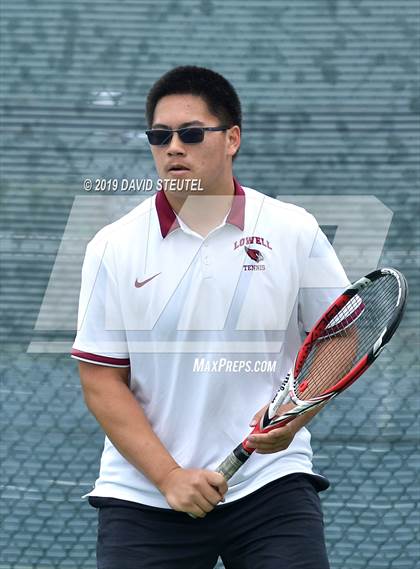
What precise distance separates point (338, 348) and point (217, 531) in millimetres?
482

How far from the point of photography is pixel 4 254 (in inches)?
155

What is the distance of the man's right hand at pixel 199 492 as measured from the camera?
2508 millimetres

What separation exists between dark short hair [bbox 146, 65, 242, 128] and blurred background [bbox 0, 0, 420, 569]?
1066 mm

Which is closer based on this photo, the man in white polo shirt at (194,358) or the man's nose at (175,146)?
the man in white polo shirt at (194,358)

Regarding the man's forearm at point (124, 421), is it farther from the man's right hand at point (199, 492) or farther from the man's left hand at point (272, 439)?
the man's left hand at point (272, 439)

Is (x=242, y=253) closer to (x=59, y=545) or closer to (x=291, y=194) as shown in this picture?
(x=291, y=194)

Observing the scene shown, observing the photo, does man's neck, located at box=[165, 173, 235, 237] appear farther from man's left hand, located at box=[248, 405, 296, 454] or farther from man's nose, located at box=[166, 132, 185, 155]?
man's left hand, located at box=[248, 405, 296, 454]

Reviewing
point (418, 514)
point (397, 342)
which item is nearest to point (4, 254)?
point (397, 342)

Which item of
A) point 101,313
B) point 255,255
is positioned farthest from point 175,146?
point 101,313

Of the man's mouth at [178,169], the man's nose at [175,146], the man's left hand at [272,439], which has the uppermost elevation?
the man's nose at [175,146]

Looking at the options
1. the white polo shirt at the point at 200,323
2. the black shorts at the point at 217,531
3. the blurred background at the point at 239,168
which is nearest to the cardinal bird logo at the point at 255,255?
the white polo shirt at the point at 200,323

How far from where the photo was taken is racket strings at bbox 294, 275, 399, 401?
267cm

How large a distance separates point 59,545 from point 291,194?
134cm

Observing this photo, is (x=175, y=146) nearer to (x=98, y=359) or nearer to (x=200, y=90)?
(x=200, y=90)
